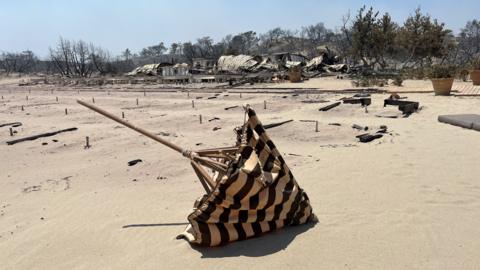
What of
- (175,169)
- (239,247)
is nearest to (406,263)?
(239,247)

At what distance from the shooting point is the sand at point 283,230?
9.96ft

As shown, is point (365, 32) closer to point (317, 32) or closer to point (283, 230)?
point (283, 230)

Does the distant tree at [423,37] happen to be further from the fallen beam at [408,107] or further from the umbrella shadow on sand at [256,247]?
the umbrella shadow on sand at [256,247]

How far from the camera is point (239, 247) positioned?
3.13 metres

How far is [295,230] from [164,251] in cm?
93

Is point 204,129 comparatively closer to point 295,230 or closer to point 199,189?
point 199,189

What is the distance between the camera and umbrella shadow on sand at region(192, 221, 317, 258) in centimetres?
305

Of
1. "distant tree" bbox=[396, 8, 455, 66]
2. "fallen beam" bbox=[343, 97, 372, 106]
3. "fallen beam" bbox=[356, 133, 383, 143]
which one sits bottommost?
"fallen beam" bbox=[356, 133, 383, 143]

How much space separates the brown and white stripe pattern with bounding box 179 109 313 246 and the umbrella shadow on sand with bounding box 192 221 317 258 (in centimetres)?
4

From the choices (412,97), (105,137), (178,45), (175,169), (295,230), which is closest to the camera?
(295,230)

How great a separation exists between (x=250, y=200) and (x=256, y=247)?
34cm

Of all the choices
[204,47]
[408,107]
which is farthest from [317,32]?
[408,107]

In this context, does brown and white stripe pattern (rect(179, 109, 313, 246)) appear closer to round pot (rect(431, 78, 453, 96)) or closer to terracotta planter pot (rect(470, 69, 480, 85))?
round pot (rect(431, 78, 453, 96))

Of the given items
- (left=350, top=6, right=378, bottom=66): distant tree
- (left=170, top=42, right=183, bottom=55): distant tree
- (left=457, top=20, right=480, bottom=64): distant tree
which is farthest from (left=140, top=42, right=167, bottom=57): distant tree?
(left=350, top=6, right=378, bottom=66): distant tree
